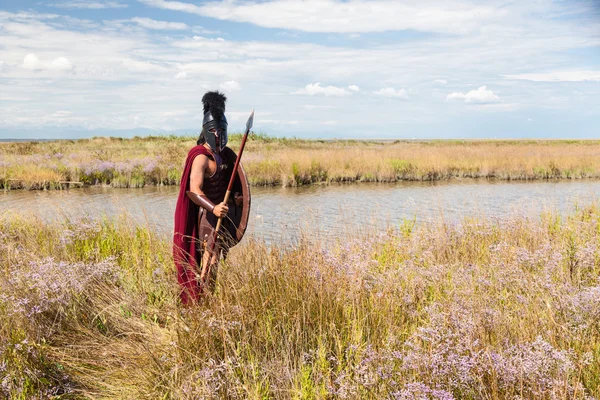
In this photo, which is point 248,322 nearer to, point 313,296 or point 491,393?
point 313,296

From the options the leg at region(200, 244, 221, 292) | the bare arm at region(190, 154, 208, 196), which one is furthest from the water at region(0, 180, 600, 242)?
the bare arm at region(190, 154, 208, 196)

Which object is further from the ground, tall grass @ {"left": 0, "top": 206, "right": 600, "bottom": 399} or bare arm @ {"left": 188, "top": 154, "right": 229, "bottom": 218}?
bare arm @ {"left": 188, "top": 154, "right": 229, "bottom": 218}

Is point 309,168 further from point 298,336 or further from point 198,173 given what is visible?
point 298,336

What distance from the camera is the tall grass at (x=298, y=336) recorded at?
286 centimetres

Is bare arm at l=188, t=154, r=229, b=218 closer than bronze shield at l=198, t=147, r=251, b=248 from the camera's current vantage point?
Yes

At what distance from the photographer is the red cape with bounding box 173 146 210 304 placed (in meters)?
4.36

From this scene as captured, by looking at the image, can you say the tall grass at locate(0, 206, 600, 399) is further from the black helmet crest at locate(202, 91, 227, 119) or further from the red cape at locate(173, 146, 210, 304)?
the black helmet crest at locate(202, 91, 227, 119)

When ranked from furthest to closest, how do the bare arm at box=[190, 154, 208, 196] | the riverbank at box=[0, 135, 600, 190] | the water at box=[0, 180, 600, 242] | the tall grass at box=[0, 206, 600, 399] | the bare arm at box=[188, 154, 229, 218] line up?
the riverbank at box=[0, 135, 600, 190] → the water at box=[0, 180, 600, 242] → the bare arm at box=[190, 154, 208, 196] → the bare arm at box=[188, 154, 229, 218] → the tall grass at box=[0, 206, 600, 399]

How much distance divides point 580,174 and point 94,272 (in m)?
25.6

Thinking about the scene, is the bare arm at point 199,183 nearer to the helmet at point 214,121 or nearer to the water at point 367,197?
the helmet at point 214,121

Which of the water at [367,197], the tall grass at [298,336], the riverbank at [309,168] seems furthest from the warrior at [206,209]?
the riverbank at [309,168]

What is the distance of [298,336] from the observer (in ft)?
10.9

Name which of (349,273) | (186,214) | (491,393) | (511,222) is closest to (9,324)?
(186,214)

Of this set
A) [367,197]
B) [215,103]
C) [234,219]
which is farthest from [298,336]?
[367,197]
